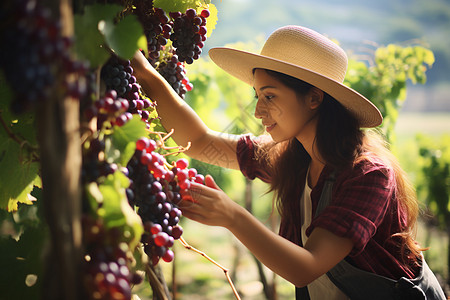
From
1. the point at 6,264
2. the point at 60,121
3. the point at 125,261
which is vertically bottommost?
the point at 6,264

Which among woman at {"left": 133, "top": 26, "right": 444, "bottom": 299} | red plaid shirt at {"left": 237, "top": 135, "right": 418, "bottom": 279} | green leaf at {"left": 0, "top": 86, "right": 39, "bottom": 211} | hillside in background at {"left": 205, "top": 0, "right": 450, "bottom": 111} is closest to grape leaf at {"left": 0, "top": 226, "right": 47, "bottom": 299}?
green leaf at {"left": 0, "top": 86, "right": 39, "bottom": 211}

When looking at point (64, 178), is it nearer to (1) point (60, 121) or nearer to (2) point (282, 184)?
(1) point (60, 121)

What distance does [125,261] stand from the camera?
54 centimetres

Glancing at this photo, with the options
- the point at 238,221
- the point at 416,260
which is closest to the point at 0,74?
the point at 238,221

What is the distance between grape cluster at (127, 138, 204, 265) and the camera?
693 millimetres

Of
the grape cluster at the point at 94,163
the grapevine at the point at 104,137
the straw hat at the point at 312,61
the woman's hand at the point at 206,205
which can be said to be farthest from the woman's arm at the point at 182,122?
the grape cluster at the point at 94,163

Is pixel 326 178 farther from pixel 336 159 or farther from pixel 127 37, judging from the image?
pixel 127 37

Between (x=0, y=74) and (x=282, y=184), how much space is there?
1011 mm

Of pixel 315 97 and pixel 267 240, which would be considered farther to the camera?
pixel 315 97

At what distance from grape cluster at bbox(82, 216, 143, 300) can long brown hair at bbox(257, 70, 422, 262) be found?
834 mm

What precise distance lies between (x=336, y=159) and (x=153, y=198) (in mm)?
703

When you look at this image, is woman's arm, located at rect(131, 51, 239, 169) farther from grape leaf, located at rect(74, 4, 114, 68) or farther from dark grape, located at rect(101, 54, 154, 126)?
grape leaf, located at rect(74, 4, 114, 68)

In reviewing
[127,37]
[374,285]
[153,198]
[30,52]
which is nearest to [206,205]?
[153,198]

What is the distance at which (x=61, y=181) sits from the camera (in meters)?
0.45
